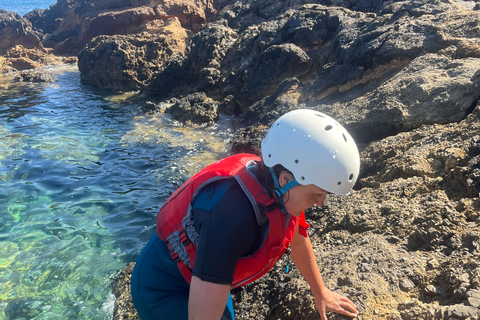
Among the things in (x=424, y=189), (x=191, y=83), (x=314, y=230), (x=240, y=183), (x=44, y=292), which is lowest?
(x=191, y=83)

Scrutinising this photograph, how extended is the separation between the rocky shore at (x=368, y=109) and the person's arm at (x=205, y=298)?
1.07 meters

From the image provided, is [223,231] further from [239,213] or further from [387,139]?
[387,139]

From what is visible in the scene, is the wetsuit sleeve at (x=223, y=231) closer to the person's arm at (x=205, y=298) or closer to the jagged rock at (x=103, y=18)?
the person's arm at (x=205, y=298)

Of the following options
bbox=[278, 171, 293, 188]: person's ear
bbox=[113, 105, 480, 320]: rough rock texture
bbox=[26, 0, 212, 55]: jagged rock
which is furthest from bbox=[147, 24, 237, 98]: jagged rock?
bbox=[278, 171, 293, 188]: person's ear

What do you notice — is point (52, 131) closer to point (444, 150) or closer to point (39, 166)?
point (39, 166)

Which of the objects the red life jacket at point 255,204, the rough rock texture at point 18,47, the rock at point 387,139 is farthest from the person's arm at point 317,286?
the rough rock texture at point 18,47

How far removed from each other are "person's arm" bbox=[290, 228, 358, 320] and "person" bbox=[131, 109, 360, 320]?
0.05m

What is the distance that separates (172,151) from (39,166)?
2.81m

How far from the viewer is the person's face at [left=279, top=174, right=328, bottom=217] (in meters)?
1.98

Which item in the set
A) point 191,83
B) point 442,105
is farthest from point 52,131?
point 442,105

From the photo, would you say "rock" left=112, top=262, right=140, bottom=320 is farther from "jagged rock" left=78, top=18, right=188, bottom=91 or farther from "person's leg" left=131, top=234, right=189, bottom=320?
"jagged rock" left=78, top=18, right=188, bottom=91

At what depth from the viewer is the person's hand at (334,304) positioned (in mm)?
2387

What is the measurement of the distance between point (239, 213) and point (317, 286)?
3.36 feet

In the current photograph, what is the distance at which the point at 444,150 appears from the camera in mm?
3721
